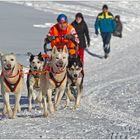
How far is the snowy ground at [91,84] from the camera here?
750cm

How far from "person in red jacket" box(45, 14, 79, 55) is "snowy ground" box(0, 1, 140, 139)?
114 centimetres

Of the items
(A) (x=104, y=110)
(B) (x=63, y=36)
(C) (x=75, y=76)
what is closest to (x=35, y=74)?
(C) (x=75, y=76)

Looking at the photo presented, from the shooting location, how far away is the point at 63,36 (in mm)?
9938

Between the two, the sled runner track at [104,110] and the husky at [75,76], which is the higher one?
the husky at [75,76]

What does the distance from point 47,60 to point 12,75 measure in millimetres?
1197

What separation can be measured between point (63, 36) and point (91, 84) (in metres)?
3.07

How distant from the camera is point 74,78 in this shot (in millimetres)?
9781

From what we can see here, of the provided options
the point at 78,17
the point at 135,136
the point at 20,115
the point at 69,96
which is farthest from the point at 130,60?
the point at 135,136

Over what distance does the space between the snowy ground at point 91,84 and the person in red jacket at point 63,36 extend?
1136mm

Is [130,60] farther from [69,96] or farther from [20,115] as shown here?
[20,115]

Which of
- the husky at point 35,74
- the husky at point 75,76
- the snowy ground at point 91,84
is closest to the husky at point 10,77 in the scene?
the snowy ground at point 91,84

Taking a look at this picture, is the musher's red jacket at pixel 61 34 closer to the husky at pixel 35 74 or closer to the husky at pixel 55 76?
the husky at pixel 35 74

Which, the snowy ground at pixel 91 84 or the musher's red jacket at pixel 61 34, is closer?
the snowy ground at pixel 91 84

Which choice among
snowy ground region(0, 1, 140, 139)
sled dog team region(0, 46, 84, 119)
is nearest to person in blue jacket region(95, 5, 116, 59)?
snowy ground region(0, 1, 140, 139)
